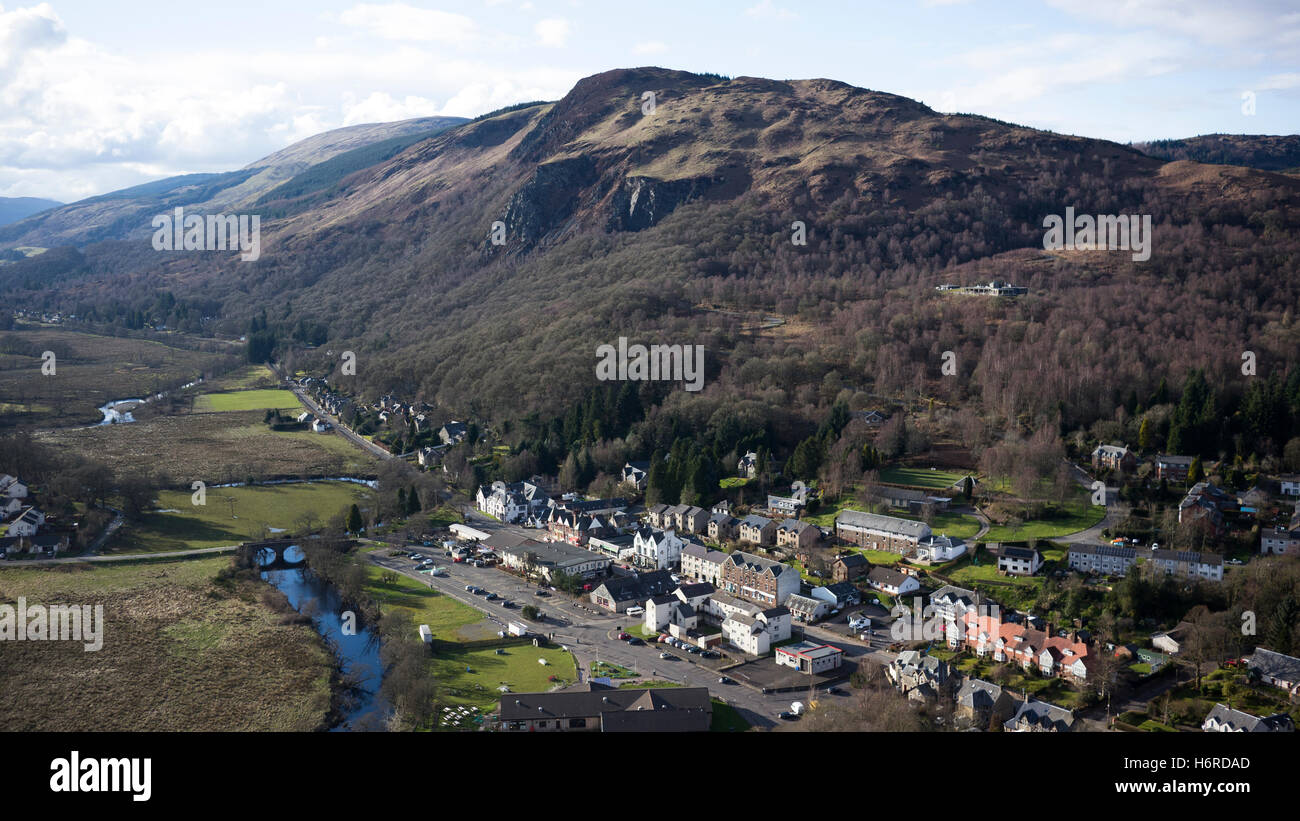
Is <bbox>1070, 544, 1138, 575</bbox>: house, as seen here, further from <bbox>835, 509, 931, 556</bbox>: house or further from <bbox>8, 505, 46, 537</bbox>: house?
<bbox>8, 505, 46, 537</bbox>: house

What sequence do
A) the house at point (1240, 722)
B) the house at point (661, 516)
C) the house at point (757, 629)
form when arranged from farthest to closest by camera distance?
1. the house at point (661, 516)
2. the house at point (757, 629)
3. the house at point (1240, 722)

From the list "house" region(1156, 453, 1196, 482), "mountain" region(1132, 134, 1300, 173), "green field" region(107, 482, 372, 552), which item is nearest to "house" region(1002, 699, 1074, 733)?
"house" region(1156, 453, 1196, 482)

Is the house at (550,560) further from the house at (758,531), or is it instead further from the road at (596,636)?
the house at (758,531)

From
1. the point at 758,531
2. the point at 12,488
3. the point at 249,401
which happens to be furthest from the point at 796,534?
the point at 249,401

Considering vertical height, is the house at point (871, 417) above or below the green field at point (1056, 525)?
above

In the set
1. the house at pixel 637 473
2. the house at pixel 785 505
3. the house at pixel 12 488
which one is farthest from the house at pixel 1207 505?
the house at pixel 12 488

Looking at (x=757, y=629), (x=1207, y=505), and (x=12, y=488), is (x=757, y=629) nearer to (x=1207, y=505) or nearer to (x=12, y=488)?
(x=1207, y=505)
